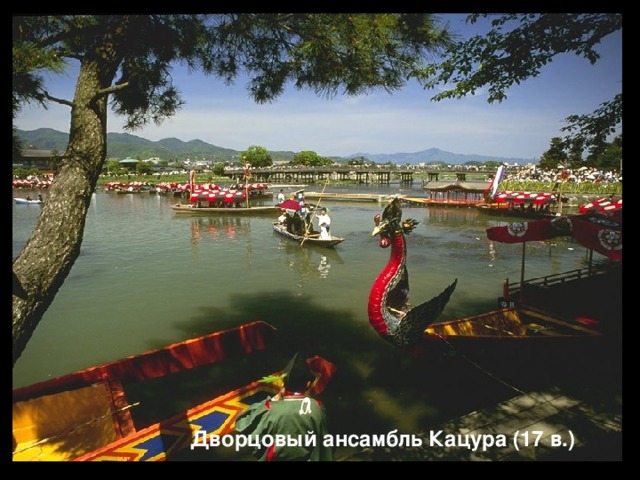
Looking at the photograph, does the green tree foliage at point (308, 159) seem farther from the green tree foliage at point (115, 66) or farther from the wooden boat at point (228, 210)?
the green tree foliage at point (115, 66)

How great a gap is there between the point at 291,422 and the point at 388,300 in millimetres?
3871

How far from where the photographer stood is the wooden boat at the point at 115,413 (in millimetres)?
4789

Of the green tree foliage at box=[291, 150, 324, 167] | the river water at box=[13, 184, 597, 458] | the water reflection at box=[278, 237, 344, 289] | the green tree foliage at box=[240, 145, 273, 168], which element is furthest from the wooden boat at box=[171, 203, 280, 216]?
the green tree foliage at box=[291, 150, 324, 167]

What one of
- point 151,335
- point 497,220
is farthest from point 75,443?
point 497,220

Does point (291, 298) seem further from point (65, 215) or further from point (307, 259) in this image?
point (65, 215)

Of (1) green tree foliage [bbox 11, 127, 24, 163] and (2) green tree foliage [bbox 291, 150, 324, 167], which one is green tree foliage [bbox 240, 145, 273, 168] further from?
(1) green tree foliage [bbox 11, 127, 24, 163]

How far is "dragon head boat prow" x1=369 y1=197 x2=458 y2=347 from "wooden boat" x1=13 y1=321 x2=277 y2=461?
2115mm

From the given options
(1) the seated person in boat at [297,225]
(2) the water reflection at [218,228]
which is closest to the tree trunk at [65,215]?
(2) the water reflection at [218,228]

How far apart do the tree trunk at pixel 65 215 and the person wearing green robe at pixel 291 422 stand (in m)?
2.35

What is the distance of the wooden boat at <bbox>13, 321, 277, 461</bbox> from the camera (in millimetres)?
4789

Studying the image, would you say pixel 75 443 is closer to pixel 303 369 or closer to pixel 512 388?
pixel 303 369

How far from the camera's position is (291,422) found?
3.38 meters
